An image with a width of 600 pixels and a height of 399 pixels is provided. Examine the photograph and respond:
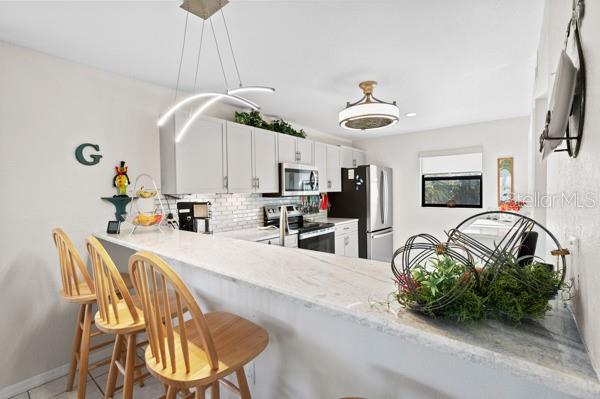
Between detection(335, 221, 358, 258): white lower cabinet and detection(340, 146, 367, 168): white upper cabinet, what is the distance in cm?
105

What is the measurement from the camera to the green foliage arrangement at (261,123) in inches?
136

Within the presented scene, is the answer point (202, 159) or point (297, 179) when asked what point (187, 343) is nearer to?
point (202, 159)

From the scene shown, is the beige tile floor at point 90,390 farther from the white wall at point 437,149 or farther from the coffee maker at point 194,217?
the white wall at point 437,149

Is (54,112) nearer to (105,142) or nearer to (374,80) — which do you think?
(105,142)

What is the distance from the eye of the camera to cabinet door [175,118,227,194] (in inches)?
108

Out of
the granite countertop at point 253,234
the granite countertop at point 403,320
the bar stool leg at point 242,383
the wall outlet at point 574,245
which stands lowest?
the bar stool leg at point 242,383

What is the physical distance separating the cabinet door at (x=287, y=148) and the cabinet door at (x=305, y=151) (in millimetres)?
87

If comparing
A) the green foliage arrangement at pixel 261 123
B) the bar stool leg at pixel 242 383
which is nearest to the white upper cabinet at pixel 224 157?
the green foliage arrangement at pixel 261 123

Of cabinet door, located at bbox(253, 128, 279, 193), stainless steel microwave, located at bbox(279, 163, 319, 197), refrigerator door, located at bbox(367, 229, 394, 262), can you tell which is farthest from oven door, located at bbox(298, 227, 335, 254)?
refrigerator door, located at bbox(367, 229, 394, 262)

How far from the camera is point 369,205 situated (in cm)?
479

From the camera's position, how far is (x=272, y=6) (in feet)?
5.65

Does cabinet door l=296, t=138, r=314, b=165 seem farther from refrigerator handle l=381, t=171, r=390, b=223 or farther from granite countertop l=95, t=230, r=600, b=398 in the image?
granite countertop l=95, t=230, r=600, b=398

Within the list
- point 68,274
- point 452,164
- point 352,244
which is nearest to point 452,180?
point 452,164

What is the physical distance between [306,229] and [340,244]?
880mm
